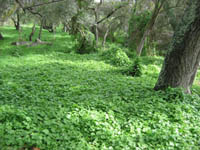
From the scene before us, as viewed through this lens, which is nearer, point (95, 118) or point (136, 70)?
point (95, 118)

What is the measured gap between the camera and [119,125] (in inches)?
162

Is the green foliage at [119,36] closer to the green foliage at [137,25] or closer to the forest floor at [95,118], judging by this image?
the green foliage at [137,25]

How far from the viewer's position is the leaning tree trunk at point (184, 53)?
524 cm

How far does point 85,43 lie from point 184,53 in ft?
36.7

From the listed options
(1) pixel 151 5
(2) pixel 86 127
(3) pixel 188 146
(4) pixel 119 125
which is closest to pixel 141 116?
(4) pixel 119 125

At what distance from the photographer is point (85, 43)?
15852 millimetres

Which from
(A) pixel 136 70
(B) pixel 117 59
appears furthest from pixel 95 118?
(B) pixel 117 59

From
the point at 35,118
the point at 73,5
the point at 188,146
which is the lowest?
the point at 188,146

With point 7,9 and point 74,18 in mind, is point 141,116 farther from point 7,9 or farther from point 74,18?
point 74,18

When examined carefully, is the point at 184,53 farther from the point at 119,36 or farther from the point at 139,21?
the point at 119,36

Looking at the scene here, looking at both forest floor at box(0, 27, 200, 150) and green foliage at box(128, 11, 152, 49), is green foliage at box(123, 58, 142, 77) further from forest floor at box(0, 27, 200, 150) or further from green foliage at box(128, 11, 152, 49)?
green foliage at box(128, 11, 152, 49)

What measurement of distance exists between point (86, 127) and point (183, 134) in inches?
85.3

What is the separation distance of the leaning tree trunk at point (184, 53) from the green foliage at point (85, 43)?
10336 millimetres

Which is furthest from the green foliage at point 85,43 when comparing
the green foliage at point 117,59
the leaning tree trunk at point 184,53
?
the leaning tree trunk at point 184,53
